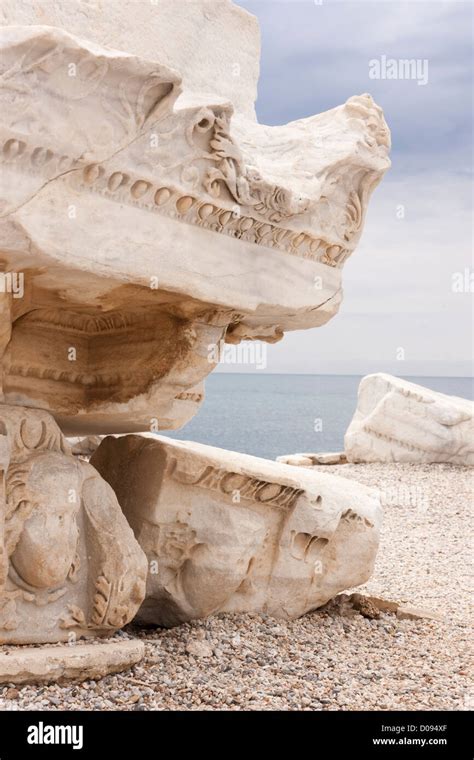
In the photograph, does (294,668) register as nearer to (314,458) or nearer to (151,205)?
(151,205)

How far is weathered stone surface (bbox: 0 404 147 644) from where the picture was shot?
2.89 m

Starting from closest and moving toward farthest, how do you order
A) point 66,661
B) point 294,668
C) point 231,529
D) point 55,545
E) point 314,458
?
1. point 66,661
2. point 55,545
3. point 294,668
4. point 231,529
5. point 314,458

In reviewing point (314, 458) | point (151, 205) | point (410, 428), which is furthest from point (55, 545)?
point (314, 458)

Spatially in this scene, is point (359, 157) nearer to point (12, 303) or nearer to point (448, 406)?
point (12, 303)

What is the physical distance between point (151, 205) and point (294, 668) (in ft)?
5.53

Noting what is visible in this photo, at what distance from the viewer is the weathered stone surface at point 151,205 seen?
2527 mm

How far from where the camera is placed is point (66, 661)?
282cm

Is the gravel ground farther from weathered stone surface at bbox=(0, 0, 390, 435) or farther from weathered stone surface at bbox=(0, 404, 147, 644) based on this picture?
weathered stone surface at bbox=(0, 0, 390, 435)

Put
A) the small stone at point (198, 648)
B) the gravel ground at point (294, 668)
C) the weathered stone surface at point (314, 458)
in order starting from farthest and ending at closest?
the weathered stone surface at point (314, 458), the small stone at point (198, 648), the gravel ground at point (294, 668)

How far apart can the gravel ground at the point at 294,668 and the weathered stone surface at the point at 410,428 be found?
429 centimetres

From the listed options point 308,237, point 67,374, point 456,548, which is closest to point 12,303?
point 67,374

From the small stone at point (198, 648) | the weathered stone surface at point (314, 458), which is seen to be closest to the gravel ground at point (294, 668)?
the small stone at point (198, 648)

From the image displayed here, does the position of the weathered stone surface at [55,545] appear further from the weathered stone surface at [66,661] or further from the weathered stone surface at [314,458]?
the weathered stone surface at [314,458]

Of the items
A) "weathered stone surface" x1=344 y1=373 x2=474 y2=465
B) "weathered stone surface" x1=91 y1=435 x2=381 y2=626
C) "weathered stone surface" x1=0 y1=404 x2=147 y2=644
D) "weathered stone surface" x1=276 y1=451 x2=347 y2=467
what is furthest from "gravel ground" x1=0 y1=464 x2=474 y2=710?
"weathered stone surface" x1=276 y1=451 x2=347 y2=467
